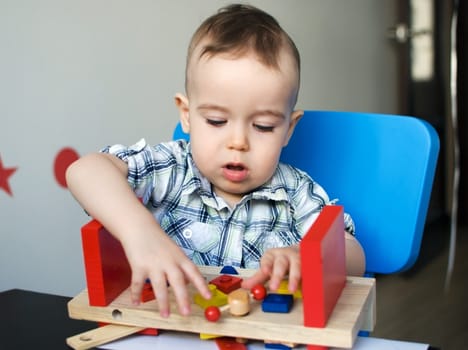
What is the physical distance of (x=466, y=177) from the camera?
3.01m

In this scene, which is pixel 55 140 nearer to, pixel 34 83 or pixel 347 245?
pixel 34 83

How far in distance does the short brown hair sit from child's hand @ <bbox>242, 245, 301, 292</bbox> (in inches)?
10.8

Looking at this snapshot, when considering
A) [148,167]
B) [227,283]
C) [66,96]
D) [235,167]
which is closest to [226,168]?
[235,167]

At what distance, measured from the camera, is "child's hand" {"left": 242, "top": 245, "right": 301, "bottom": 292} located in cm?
62

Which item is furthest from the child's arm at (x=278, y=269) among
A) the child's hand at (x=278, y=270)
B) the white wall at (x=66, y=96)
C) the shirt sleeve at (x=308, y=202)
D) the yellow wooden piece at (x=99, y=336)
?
the white wall at (x=66, y=96)

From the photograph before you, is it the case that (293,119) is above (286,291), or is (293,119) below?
above

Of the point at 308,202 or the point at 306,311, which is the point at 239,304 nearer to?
the point at 306,311

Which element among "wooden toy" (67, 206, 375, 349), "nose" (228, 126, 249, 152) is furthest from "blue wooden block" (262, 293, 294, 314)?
"nose" (228, 126, 249, 152)

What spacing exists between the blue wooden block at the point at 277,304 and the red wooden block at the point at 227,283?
5 centimetres

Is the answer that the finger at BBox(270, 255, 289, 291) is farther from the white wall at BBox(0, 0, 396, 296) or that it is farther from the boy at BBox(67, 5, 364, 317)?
the white wall at BBox(0, 0, 396, 296)

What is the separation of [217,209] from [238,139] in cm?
14

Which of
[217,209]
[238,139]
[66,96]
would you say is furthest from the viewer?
[66,96]

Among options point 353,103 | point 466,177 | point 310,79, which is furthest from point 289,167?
point 466,177

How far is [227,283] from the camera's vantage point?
2.18 feet
